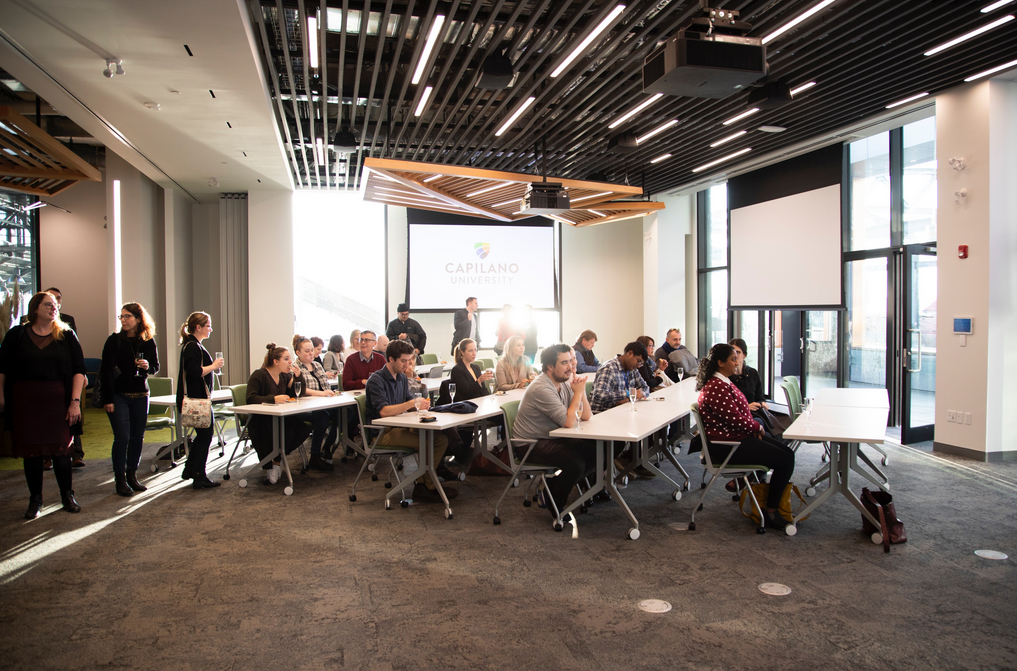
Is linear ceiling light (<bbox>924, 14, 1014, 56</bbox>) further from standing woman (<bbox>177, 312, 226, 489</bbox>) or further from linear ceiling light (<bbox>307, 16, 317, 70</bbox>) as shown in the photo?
standing woman (<bbox>177, 312, 226, 489</bbox>)

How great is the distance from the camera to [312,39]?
17.3 feet

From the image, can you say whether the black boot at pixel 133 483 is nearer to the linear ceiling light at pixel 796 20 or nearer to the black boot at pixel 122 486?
the black boot at pixel 122 486

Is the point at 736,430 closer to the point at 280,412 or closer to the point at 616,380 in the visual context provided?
the point at 616,380

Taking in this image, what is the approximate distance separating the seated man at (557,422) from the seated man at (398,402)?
941mm

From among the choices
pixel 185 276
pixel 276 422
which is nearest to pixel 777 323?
pixel 276 422

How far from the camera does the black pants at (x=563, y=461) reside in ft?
15.0

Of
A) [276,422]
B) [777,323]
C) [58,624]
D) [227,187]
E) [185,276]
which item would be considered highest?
[227,187]

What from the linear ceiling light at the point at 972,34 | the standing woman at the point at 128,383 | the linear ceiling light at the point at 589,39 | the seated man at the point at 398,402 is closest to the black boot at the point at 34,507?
the standing woman at the point at 128,383

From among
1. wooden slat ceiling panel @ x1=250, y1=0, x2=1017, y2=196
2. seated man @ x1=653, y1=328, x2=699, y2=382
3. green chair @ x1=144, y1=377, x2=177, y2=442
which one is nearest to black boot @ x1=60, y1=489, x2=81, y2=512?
green chair @ x1=144, y1=377, x2=177, y2=442

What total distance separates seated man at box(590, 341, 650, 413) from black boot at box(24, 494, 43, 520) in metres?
4.54

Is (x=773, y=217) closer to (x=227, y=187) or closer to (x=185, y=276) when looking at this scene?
(x=227, y=187)

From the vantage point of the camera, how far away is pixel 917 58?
5.93 m

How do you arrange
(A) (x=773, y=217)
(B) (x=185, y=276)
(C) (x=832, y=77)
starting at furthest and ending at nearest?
(B) (x=185, y=276)
(A) (x=773, y=217)
(C) (x=832, y=77)

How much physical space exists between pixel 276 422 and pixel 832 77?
6.30 m
